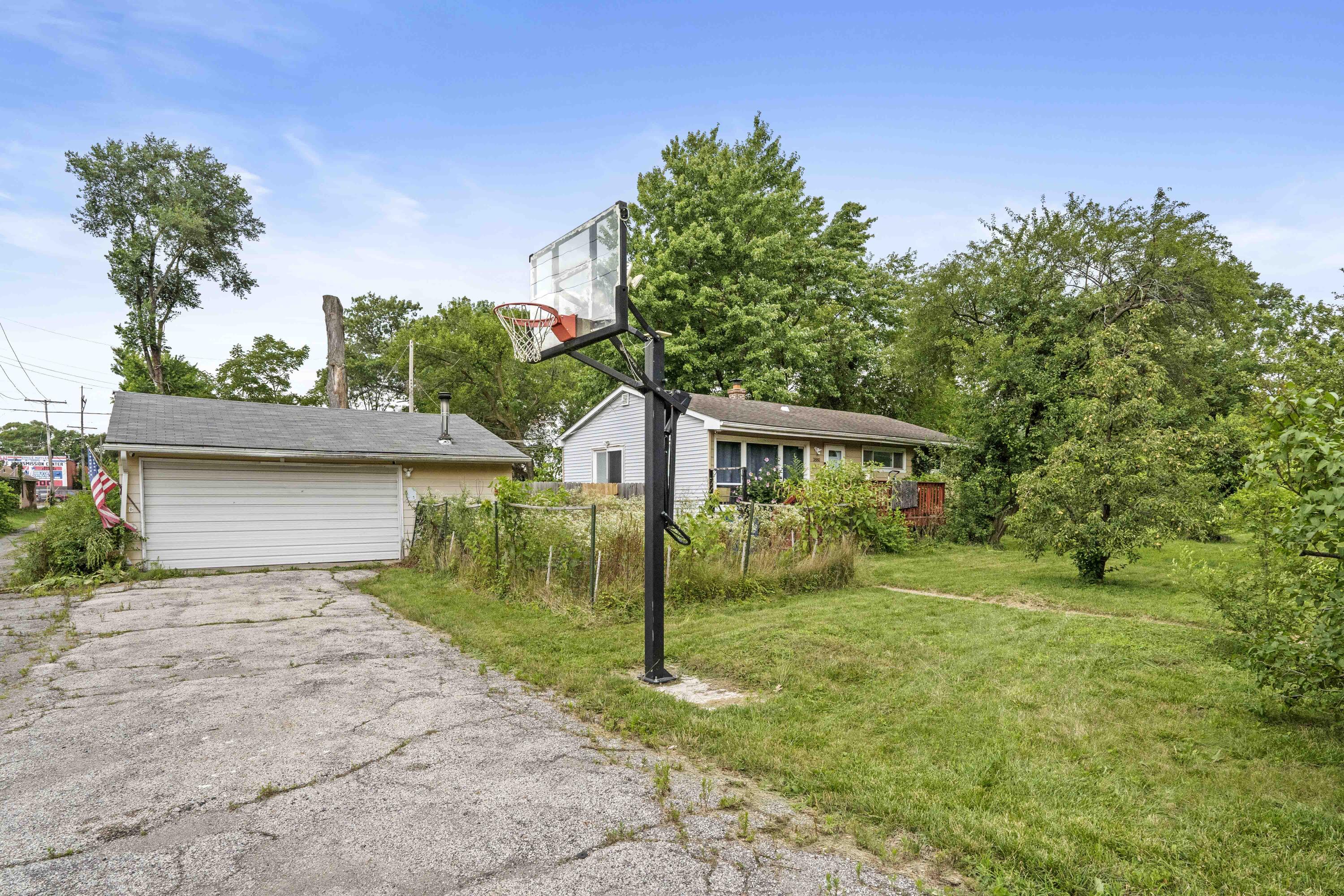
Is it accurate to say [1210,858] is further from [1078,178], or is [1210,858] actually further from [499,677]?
[1078,178]

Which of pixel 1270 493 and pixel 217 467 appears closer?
pixel 1270 493

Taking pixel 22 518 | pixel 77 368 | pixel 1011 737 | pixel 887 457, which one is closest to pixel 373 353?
pixel 22 518

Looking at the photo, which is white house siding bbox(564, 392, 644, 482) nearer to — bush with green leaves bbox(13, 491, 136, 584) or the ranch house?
the ranch house

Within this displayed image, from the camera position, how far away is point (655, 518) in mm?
5223

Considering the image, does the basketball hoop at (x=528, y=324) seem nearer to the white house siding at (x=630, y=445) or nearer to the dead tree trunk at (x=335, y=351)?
the white house siding at (x=630, y=445)

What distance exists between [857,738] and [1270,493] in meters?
2.83

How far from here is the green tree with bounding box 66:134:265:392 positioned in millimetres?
26188

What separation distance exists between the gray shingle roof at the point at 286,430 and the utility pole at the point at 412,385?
78.7 inches

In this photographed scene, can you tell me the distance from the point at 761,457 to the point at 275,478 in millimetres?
11115

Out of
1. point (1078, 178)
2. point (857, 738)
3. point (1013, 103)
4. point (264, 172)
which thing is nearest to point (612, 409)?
point (264, 172)

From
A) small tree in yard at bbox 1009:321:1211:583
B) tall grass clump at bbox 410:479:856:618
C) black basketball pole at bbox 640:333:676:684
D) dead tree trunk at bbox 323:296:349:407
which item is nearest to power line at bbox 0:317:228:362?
dead tree trunk at bbox 323:296:349:407

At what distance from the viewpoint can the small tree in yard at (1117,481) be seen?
890 cm

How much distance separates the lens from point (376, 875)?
2537mm

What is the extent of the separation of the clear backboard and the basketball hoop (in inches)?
0.6
